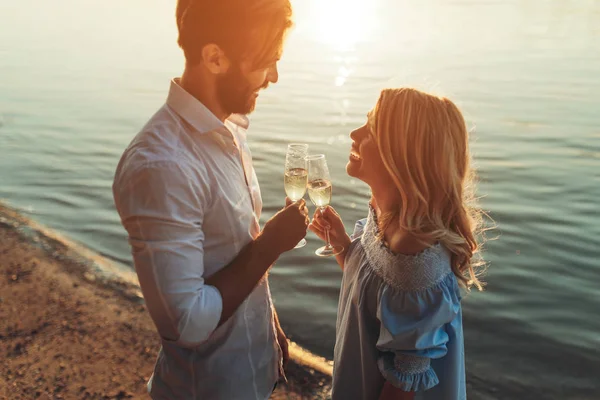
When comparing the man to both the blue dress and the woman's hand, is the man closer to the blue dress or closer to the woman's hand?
the blue dress

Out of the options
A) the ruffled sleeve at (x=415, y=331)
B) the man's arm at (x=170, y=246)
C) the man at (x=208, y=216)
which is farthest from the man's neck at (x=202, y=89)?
the ruffled sleeve at (x=415, y=331)

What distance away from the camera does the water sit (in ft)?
20.1

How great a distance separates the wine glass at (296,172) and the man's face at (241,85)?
0.81 meters

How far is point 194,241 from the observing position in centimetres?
223

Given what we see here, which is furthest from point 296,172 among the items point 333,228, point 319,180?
point 333,228

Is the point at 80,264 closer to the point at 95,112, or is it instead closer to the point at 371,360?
the point at 371,360

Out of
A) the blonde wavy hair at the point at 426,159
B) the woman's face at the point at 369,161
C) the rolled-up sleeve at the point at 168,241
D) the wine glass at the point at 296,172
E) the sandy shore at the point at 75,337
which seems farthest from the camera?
the sandy shore at the point at 75,337

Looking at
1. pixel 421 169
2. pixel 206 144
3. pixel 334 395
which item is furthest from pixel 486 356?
pixel 206 144

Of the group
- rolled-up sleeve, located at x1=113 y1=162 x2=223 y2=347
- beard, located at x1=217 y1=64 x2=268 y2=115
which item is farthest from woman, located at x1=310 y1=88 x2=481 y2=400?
rolled-up sleeve, located at x1=113 y1=162 x2=223 y2=347

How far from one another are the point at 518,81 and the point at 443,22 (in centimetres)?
1260

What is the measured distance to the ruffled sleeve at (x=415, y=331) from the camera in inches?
107

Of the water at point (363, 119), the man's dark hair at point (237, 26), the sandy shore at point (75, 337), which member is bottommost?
the sandy shore at point (75, 337)

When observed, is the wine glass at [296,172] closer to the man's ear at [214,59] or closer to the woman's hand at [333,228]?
the woman's hand at [333,228]

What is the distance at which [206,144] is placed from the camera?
2.44 m
